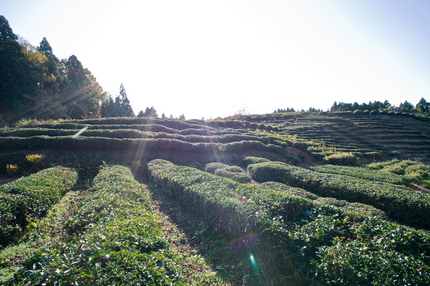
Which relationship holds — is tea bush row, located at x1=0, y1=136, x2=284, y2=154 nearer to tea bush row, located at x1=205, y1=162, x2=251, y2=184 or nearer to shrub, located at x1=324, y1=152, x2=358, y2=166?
tea bush row, located at x1=205, y1=162, x2=251, y2=184

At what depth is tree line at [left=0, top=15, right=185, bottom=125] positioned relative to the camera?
29625 mm

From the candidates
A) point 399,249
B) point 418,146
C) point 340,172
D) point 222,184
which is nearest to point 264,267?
point 399,249

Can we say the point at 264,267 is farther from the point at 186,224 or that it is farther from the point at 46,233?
the point at 46,233

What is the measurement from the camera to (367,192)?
9.80 metres

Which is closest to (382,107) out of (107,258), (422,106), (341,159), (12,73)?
(422,106)

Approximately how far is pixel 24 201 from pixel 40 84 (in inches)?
1632

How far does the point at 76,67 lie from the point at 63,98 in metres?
10.5

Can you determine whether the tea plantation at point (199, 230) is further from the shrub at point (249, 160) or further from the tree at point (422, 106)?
the tree at point (422, 106)

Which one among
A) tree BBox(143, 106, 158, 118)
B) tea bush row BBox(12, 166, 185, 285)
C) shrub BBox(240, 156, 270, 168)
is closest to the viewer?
tea bush row BBox(12, 166, 185, 285)

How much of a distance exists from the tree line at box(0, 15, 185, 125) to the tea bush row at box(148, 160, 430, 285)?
117 feet

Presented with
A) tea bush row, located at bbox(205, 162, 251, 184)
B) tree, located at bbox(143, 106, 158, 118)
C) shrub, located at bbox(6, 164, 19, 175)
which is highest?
tree, located at bbox(143, 106, 158, 118)

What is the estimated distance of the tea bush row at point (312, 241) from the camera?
11.3 feet

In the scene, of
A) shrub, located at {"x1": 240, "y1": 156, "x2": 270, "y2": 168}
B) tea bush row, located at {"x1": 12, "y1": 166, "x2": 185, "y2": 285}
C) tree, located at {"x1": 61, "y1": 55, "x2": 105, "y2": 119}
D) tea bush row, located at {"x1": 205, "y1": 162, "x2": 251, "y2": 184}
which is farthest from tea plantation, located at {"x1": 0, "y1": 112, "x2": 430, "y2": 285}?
tree, located at {"x1": 61, "y1": 55, "x2": 105, "y2": 119}

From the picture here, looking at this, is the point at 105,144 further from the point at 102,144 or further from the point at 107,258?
the point at 107,258
